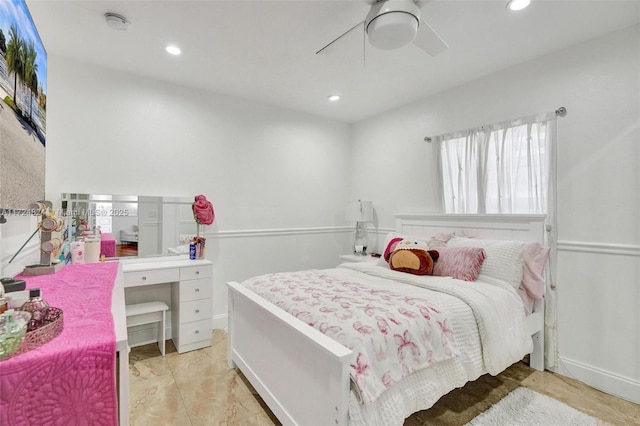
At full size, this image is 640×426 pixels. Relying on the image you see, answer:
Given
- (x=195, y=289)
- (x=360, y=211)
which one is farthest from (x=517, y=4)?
(x=195, y=289)

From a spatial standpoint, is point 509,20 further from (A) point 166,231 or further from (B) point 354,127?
(A) point 166,231

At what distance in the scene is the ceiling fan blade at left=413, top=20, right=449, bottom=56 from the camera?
1863 mm

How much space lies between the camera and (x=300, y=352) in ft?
5.58

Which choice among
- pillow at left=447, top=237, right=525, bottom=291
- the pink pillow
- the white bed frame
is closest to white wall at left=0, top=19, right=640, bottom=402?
the pink pillow

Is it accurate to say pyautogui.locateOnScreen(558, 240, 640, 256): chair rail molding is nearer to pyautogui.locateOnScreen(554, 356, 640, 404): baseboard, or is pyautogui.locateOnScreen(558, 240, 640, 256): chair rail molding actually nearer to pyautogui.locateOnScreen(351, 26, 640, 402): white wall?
pyautogui.locateOnScreen(351, 26, 640, 402): white wall

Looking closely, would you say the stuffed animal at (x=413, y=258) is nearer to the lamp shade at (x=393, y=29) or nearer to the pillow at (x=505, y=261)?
the pillow at (x=505, y=261)

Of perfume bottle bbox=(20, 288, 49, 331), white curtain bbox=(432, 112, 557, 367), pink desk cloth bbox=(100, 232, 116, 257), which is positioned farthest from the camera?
pink desk cloth bbox=(100, 232, 116, 257)

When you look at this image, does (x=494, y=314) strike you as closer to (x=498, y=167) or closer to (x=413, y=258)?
(x=413, y=258)

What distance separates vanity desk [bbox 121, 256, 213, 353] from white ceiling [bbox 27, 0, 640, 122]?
1856 millimetres

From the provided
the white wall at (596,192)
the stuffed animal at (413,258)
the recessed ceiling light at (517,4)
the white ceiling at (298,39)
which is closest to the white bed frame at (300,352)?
the white wall at (596,192)

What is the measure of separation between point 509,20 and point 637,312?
2.29 metres

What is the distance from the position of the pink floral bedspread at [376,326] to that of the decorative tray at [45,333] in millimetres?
1104

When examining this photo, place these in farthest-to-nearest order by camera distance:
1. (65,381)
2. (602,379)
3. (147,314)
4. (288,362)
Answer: (147,314)
(602,379)
(288,362)
(65,381)

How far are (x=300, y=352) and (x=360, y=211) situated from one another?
105 inches
